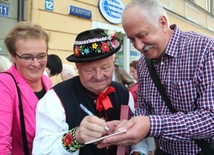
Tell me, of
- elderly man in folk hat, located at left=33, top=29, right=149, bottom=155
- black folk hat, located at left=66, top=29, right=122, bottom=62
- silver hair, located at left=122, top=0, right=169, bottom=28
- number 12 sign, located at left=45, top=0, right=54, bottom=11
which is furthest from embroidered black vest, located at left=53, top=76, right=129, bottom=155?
number 12 sign, located at left=45, top=0, right=54, bottom=11

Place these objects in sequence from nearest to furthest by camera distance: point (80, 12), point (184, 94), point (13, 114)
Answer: point (184, 94)
point (13, 114)
point (80, 12)

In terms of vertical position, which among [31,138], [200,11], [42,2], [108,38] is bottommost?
[31,138]

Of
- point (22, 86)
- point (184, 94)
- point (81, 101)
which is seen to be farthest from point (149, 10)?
point (22, 86)

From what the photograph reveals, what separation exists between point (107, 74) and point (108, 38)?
0.72ft

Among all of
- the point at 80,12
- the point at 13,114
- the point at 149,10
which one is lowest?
the point at 13,114

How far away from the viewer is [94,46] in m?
1.58

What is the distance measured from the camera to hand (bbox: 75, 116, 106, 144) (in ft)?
4.27

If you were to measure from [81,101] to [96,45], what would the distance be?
35 centimetres

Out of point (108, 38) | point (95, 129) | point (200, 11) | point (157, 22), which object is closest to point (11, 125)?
point (95, 129)

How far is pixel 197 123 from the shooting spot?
136cm

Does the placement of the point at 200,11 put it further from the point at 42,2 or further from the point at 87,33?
the point at 87,33

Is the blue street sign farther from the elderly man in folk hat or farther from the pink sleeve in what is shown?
the elderly man in folk hat

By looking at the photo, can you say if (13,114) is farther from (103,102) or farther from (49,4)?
(49,4)

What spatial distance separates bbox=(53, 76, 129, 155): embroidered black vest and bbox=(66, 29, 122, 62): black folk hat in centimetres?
18
